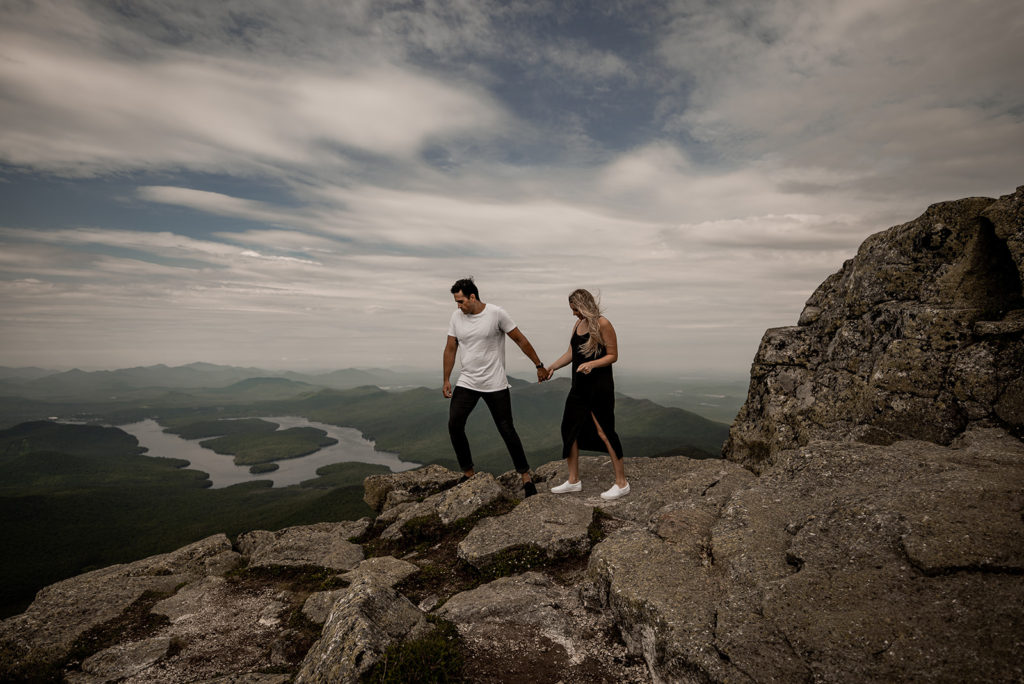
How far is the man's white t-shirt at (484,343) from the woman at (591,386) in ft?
5.18

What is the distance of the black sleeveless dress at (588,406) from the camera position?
12.1 meters

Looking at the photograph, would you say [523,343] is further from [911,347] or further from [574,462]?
[911,347]

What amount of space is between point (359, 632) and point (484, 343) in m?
7.38

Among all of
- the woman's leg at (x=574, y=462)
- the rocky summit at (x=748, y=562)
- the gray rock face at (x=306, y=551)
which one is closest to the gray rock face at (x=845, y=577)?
the rocky summit at (x=748, y=562)

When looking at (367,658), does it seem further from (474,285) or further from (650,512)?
(474,285)

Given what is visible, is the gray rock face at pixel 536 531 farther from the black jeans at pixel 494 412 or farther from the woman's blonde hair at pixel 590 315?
the woman's blonde hair at pixel 590 315

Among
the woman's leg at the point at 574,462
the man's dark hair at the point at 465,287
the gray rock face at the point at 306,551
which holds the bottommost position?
the gray rock face at the point at 306,551

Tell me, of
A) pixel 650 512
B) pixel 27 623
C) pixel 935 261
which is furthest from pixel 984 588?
pixel 27 623

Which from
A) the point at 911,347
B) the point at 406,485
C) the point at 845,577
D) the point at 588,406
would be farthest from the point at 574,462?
the point at 406,485

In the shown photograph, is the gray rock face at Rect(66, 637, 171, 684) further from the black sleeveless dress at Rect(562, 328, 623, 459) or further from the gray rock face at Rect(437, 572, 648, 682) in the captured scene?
the black sleeveless dress at Rect(562, 328, 623, 459)

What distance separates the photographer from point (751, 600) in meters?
6.39

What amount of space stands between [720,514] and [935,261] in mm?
9710

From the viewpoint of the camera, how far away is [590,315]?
11539 mm

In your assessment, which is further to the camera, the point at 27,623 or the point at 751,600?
the point at 27,623
